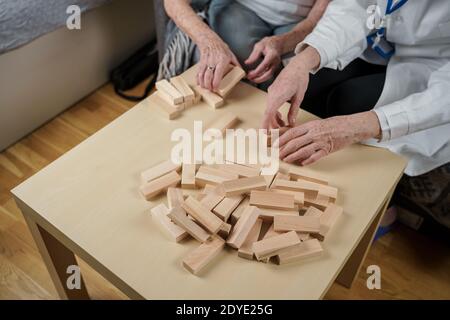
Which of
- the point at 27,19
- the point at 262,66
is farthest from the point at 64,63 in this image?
the point at 262,66

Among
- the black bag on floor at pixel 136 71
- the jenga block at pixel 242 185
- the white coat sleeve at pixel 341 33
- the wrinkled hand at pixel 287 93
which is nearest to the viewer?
the jenga block at pixel 242 185

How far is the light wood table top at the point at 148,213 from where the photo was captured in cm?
80

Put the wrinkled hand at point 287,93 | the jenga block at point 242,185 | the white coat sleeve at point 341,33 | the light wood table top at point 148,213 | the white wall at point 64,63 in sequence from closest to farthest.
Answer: the light wood table top at point 148,213 → the jenga block at point 242,185 → the wrinkled hand at point 287,93 → the white coat sleeve at point 341,33 → the white wall at point 64,63

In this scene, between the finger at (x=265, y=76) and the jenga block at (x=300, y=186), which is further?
the finger at (x=265, y=76)

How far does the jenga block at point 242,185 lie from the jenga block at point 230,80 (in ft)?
0.99

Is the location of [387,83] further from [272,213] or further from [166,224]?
[166,224]

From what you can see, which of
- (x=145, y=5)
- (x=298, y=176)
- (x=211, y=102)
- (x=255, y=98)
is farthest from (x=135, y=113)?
(x=145, y=5)

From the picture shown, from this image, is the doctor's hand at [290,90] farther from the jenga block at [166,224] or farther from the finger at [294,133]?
the jenga block at [166,224]

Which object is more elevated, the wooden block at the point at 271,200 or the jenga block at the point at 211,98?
the jenga block at the point at 211,98

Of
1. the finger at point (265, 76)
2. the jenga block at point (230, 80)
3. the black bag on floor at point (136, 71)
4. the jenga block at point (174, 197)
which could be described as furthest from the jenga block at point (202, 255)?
the black bag on floor at point (136, 71)

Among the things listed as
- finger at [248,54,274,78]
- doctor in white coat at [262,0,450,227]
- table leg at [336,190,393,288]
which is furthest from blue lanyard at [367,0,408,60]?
table leg at [336,190,393,288]

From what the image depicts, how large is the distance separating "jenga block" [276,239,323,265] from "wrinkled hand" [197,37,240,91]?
493 millimetres

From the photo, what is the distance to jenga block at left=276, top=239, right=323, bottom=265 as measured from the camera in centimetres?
82
